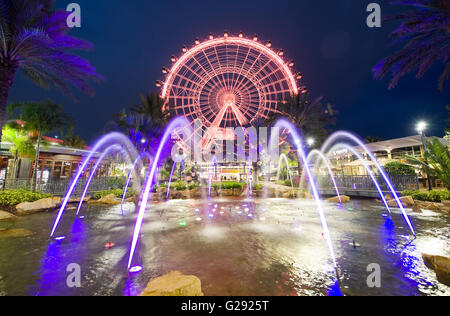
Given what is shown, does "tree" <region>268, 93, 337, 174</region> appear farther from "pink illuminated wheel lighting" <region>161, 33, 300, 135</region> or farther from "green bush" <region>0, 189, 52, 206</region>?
"green bush" <region>0, 189, 52, 206</region>

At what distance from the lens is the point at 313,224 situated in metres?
6.52

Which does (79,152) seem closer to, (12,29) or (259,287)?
(12,29)

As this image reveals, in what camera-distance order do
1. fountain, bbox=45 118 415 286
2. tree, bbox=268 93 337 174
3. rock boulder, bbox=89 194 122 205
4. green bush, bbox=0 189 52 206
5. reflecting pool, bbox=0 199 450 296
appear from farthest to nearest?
tree, bbox=268 93 337 174
rock boulder, bbox=89 194 122 205
green bush, bbox=0 189 52 206
fountain, bbox=45 118 415 286
reflecting pool, bbox=0 199 450 296

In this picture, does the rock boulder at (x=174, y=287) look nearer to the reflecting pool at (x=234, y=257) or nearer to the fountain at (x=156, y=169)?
the reflecting pool at (x=234, y=257)

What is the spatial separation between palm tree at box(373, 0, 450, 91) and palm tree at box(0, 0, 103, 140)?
13.3 meters

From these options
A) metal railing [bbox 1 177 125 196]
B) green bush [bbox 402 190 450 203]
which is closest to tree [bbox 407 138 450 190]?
green bush [bbox 402 190 450 203]

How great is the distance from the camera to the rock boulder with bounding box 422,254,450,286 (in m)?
2.92

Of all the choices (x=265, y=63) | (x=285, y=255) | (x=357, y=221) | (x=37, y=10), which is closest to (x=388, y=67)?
(x=357, y=221)

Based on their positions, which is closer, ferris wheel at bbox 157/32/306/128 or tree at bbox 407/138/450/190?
tree at bbox 407/138/450/190

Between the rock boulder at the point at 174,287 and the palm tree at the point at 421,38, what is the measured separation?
11.1 meters

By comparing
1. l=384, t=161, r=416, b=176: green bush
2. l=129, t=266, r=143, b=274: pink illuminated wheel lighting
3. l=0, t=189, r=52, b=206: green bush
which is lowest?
l=129, t=266, r=143, b=274: pink illuminated wheel lighting

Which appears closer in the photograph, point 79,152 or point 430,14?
point 430,14

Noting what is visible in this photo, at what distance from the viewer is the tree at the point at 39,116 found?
13.5 meters
